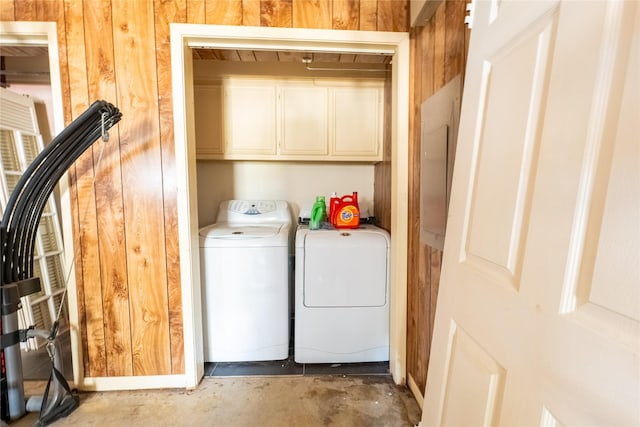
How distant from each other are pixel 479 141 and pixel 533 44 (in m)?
0.27

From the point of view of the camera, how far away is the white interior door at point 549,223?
Result: 47cm

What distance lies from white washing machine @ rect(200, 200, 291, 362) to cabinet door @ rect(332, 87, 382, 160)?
0.98 metres

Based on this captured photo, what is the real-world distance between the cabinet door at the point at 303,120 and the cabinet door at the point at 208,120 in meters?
0.52

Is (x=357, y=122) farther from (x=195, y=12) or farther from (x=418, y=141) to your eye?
(x=195, y=12)

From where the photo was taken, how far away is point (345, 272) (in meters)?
2.02

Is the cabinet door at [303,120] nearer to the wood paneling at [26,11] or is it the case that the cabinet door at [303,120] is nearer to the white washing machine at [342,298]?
the white washing machine at [342,298]

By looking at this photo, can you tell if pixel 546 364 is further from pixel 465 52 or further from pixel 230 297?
pixel 230 297

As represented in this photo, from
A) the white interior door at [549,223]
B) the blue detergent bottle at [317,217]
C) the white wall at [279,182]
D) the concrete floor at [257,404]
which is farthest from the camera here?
the white wall at [279,182]

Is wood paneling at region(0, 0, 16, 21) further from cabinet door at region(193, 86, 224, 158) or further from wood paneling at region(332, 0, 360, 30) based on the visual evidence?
wood paneling at region(332, 0, 360, 30)

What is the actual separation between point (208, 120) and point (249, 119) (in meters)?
0.33

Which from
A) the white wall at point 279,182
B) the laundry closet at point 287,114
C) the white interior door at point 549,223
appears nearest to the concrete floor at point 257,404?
the laundry closet at point 287,114

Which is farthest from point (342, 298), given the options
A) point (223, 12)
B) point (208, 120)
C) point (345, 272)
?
point (223, 12)

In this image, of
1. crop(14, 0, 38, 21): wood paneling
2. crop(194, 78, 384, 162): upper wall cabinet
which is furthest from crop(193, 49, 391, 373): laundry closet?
crop(14, 0, 38, 21): wood paneling

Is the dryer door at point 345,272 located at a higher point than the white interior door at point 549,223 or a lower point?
lower
